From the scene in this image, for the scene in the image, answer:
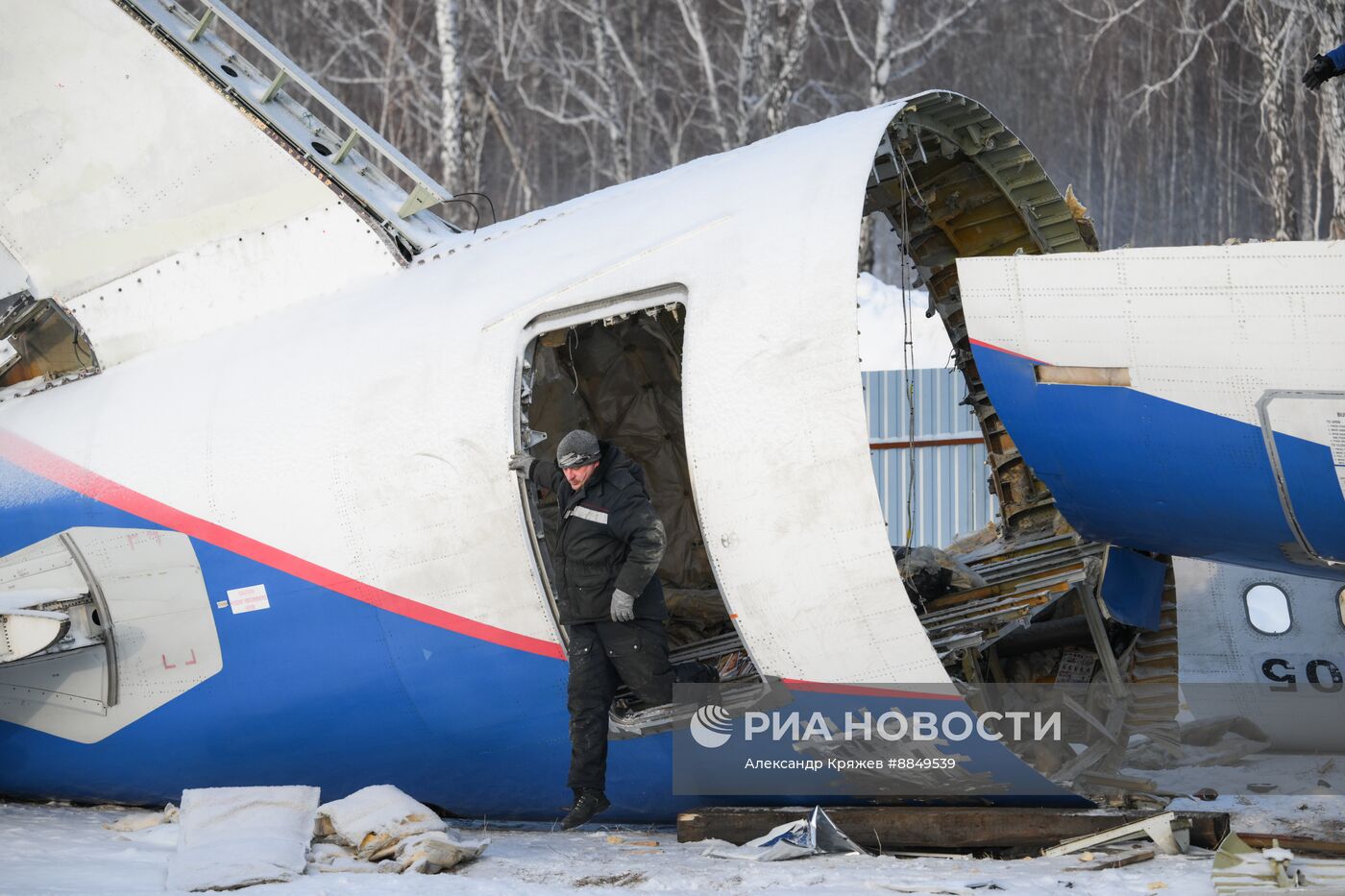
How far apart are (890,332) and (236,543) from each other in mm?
18531

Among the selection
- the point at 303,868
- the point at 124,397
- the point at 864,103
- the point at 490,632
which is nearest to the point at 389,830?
the point at 303,868

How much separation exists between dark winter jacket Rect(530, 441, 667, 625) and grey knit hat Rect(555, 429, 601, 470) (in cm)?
12

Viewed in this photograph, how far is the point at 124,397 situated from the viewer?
30.5 ft

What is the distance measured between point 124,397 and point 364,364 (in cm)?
199

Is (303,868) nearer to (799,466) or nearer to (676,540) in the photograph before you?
(799,466)

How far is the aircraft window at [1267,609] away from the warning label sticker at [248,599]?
24.4 feet

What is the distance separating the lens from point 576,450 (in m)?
7.71

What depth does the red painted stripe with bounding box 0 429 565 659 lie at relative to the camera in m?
7.83

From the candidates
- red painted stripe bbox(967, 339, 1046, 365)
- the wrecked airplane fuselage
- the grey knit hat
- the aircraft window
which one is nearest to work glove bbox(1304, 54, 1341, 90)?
the wrecked airplane fuselage

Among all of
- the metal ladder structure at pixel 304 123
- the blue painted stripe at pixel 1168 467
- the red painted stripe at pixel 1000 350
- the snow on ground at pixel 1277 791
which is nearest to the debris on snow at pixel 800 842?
the snow on ground at pixel 1277 791

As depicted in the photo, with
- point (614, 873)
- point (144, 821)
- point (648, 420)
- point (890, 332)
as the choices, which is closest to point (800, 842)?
point (614, 873)

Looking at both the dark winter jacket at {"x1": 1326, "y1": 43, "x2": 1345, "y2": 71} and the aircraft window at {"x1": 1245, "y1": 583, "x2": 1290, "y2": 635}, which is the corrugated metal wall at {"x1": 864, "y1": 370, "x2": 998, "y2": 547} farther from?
the dark winter jacket at {"x1": 1326, "y1": 43, "x2": 1345, "y2": 71}

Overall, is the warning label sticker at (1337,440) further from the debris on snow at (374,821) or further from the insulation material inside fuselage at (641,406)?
the insulation material inside fuselage at (641,406)

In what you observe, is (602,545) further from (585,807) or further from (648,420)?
(648,420)
